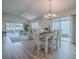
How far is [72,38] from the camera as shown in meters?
6.76

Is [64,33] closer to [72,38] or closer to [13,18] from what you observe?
[72,38]

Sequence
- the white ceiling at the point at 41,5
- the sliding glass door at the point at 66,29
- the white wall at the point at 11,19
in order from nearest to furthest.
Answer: the white ceiling at the point at 41,5, the sliding glass door at the point at 66,29, the white wall at the point at 11,19

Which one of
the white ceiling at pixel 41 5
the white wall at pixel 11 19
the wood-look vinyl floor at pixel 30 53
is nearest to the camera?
the wood-look vinyl floor at pixel 30 53

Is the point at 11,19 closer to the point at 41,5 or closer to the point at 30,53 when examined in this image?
the point at 41,5

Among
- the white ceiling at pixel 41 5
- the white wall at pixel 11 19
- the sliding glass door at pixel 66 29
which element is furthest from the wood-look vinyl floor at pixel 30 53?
the white wall at pixel 11 19

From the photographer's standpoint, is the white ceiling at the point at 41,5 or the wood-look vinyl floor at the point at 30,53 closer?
the wood-look vinyl floor at the point at 30,53

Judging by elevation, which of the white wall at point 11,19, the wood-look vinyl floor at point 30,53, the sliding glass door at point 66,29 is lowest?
the wood-look vinyl floor at point 30,53

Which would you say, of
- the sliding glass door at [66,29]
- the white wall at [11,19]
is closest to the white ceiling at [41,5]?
the sliding glass door at [66,29]

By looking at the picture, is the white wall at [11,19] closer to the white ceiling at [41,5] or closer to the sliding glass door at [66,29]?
the white ceiling at [41,5]

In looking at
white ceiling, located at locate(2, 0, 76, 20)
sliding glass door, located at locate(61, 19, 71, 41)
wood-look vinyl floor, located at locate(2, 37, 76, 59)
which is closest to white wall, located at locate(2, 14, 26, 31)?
white ceiling, located at locate(2, 0, 76, 20)

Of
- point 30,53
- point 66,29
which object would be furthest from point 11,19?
point 30,53

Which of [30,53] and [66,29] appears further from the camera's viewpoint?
[66,29]

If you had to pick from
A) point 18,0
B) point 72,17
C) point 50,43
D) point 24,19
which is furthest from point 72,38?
point 24,19

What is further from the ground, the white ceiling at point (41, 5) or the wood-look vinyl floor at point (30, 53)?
the white ceiling at point (41, 5)
